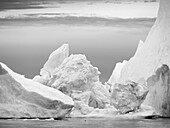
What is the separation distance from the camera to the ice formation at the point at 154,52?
1114 inches

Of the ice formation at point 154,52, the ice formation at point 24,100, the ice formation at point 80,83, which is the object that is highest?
the ice formation at point 154,52

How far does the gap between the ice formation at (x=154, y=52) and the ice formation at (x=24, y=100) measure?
22.4 ft

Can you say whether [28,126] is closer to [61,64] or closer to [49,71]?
[61,64]

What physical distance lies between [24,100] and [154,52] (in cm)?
846

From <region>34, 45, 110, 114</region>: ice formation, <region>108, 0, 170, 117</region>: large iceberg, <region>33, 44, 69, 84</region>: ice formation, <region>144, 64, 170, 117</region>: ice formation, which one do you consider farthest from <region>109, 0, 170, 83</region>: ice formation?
<region>33, 44, 69, 84</region>: ice formation

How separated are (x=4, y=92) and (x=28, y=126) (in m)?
2.79

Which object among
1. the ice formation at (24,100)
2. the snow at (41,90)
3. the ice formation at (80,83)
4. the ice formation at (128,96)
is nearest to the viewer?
the ice formation at (24,100)

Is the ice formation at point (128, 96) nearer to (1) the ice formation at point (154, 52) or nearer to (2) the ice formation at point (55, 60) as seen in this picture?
(1) the ice formation at point (154, 52)

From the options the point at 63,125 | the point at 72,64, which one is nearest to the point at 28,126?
the point at 63,125

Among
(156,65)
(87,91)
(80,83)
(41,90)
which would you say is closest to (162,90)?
(156,65)

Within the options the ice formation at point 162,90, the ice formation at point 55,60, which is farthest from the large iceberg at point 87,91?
the ice formation at point 55,60

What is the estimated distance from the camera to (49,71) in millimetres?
31094

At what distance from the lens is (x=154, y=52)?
94.8 feet

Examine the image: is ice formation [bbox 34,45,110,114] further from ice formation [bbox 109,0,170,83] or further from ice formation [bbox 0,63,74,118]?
ice formation [bbox 0,63,74,118]
